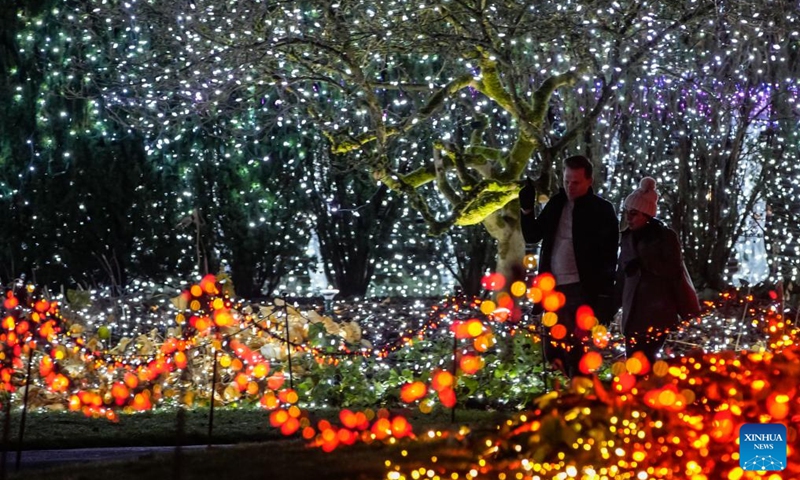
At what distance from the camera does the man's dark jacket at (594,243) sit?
284 inches

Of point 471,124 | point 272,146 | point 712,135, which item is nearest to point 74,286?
point 272,146

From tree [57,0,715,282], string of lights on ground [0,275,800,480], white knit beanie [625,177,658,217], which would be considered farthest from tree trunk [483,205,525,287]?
white knit beanie [625,177,658,217]

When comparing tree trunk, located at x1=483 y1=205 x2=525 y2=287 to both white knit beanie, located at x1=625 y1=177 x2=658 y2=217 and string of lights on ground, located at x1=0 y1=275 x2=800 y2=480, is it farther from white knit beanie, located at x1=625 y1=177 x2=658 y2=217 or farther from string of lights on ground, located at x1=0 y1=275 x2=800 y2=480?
white knit beanie, located at x1=625 y1=177 x2=658 y2=217

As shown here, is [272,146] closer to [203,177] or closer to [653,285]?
[203,177]

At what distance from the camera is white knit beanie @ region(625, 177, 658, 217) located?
717 cm

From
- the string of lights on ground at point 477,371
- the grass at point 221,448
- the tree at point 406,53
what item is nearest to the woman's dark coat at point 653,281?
the string of lights on ground at point 477,371

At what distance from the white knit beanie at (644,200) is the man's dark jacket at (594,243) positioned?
14 cm

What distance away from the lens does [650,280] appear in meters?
7.18

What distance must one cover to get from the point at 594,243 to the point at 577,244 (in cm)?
10

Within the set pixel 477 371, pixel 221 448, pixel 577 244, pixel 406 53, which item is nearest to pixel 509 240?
pixel 477 371

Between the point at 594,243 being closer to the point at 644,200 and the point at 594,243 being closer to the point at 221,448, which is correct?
the point at 644,200

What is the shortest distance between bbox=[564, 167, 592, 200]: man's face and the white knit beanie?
0.26 metres

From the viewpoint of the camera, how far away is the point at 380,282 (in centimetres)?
1555

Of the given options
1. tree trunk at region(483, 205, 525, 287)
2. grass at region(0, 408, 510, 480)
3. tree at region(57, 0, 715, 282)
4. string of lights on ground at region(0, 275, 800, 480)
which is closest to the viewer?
string of lights on ground at region(0, 275, 800, 480)
